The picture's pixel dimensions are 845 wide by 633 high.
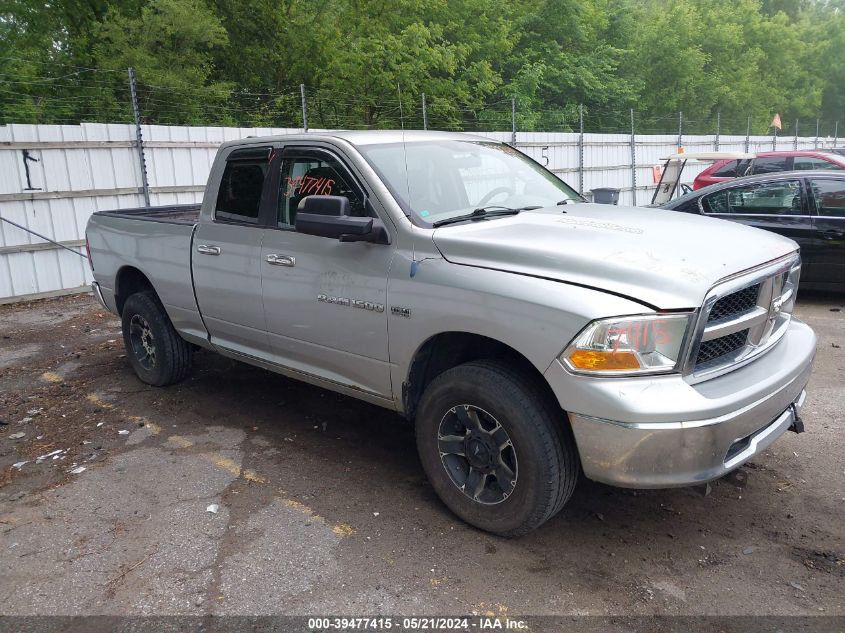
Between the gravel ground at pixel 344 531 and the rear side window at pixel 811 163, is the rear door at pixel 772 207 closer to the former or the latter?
the rear side window at pixel 811 163

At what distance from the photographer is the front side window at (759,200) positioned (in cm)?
791

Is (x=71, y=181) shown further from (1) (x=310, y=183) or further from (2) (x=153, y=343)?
(1) (x=310, y=183)

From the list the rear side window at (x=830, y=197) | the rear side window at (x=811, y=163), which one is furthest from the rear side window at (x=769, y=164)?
the rear side window at (x=830, y=197)

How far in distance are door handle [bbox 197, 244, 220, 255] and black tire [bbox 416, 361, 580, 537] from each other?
200 cm

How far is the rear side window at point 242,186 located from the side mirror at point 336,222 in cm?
98

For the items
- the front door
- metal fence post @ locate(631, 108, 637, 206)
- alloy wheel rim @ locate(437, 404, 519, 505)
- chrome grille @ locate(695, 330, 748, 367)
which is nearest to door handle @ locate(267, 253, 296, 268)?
the front door

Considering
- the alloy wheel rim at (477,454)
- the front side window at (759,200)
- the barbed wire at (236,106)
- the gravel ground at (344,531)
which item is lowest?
the gravel ground at (344,531)

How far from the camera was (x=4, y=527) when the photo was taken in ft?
12.2

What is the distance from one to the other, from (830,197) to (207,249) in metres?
6.58

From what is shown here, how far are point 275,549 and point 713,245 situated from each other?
2.55 metres

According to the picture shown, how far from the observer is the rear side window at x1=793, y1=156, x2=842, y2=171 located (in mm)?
10250

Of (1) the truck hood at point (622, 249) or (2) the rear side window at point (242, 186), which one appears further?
(2) the rear side window at point (242, 186)

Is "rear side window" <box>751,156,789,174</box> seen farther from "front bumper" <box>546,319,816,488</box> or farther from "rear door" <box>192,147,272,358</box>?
"front bumper" <box>546,319,816,488</box>

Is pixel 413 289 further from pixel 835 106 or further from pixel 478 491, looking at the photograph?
pixel 835 106
